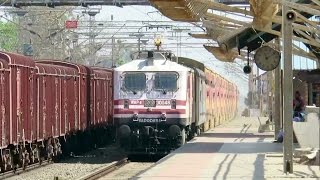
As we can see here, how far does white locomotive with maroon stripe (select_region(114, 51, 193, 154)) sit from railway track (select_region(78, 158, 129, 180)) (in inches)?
21.5

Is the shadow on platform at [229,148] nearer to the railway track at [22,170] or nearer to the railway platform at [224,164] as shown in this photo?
the railway platform at [224,164]

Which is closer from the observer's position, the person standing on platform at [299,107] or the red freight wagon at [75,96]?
the person standing on platform at [299,107]

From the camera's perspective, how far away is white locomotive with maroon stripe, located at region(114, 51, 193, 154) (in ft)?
77.8

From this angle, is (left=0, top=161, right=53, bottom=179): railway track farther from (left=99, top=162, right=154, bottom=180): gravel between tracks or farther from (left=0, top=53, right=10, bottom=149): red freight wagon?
(left=99, top=162, right=154, bottom=180): gravel between tracks

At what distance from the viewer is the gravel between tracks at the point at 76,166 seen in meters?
19.8

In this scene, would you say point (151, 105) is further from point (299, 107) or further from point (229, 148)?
point (299, 107)

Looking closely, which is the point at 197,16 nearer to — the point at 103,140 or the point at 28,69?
the point at 28,69

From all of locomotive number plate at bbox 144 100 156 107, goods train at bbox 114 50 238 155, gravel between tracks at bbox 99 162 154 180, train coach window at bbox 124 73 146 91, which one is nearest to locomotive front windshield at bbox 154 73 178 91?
goods train at bbox 114 50 238 155

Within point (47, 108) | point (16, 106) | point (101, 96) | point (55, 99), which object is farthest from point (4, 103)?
point (101, 96)

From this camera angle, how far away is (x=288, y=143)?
1563 centimetres

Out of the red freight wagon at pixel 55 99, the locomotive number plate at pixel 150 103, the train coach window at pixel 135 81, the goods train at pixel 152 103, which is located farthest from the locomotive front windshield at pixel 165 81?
the red freight wagon at pixel 55 99

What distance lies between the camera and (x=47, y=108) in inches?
889

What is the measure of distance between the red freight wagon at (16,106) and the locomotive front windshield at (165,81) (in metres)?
4.53

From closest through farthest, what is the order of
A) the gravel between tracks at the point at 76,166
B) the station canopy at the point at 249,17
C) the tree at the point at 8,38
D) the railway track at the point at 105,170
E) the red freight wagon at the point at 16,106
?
the station canopy at the point at 249,17, the red freight wagon at the point at 16,106, the railway track at the point at 105,170, the gravel between tracks at the point at 76,166, the tree at the point at 8,38
